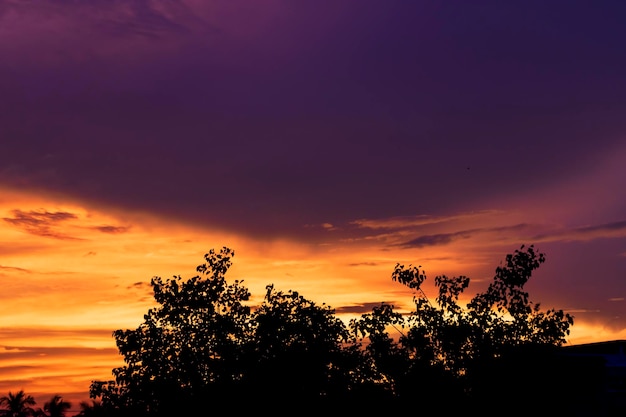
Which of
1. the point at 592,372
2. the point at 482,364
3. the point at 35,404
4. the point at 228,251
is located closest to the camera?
the point at 482,364

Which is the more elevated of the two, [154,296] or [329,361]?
[154,296]

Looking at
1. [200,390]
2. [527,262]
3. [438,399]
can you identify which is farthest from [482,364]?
[200,390]

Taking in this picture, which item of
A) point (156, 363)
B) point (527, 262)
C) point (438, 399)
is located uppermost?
point (527, 262)

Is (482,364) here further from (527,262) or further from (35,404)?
→ (35,404)

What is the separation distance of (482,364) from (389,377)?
365 centimetres

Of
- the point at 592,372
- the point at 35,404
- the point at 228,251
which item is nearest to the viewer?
the point at 228,251

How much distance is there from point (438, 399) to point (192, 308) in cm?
1018

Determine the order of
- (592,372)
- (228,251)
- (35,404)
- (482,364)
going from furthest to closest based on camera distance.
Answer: (35,404)
(592,372)
(228,251)
(482,364)

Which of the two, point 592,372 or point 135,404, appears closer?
point 135,404

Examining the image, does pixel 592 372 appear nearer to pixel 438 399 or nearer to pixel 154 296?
pixel 438 399

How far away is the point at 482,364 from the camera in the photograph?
32188mm

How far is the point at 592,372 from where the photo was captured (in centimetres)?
4028

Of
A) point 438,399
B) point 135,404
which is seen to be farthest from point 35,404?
point 438,399

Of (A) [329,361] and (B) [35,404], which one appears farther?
(B) [35,404]
